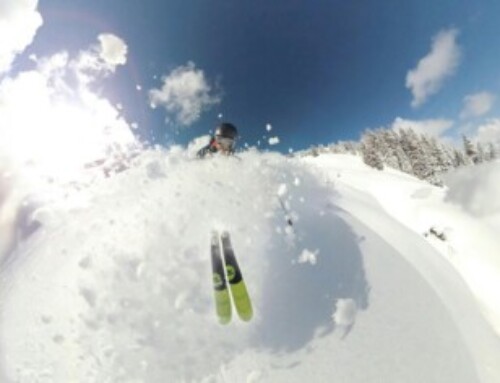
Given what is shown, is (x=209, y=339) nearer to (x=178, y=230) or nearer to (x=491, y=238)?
(x=178, y=230)

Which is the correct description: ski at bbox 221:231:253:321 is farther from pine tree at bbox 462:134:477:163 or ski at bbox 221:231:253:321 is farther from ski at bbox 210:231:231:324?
pine tree at bbox 462:134:477:163

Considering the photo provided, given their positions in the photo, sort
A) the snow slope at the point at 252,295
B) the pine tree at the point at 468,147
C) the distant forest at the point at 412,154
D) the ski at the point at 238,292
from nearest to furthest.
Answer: the snow slope at the point at 252,295, the ski at the point at 238,292, the distant forest at the point at 412,154, the pine tree at the point at 468,147

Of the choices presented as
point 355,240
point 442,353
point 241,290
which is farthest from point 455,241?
point 241,290

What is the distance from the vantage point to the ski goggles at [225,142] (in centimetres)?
1161

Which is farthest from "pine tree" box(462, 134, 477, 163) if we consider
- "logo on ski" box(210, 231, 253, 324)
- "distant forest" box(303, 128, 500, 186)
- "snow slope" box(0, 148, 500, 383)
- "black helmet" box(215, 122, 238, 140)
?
"logo on ski" box(210, 231, 253, 324)

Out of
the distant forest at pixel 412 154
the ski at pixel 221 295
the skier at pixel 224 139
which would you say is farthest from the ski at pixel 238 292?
the distant forest at pixel 412 154

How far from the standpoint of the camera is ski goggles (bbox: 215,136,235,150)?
38.1 ft

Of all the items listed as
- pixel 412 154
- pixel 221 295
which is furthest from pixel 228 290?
pixel 412 154

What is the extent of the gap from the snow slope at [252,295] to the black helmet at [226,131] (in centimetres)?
255

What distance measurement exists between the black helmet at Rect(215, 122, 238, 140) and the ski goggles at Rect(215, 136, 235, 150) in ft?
0.17

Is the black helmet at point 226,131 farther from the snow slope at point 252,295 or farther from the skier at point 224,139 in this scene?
the snow slope at point 252,295

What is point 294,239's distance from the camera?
38.6 ft

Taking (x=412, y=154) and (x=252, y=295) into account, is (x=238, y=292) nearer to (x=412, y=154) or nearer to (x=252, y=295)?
(x=252, y=295)

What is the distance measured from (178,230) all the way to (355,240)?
4656 mm
